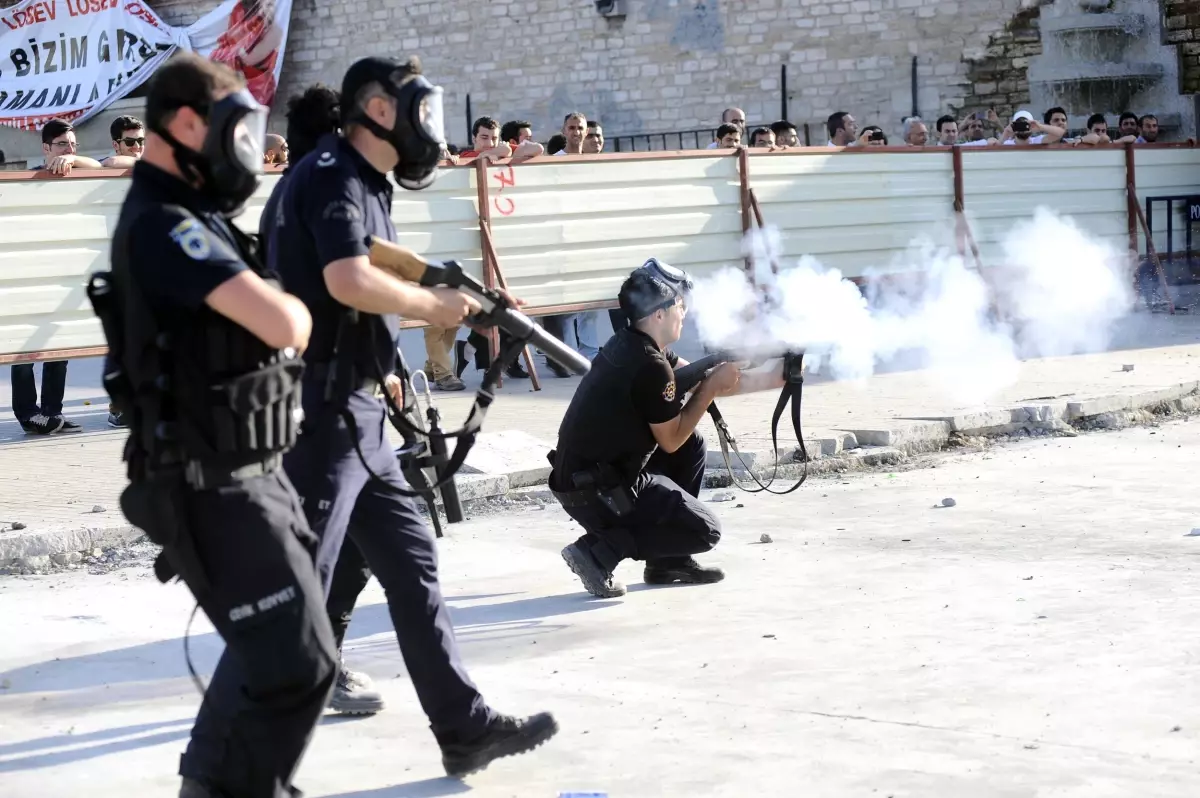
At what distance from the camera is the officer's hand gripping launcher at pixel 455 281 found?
4.27 meters

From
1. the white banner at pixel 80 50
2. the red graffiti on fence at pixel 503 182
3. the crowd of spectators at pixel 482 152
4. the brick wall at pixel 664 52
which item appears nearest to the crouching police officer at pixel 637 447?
the crowd of spectators at pixel 482 152

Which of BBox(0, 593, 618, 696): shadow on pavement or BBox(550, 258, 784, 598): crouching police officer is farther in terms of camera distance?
BBox(550, 258, 784, 598): crouching police officer

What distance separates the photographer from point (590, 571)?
6.28m

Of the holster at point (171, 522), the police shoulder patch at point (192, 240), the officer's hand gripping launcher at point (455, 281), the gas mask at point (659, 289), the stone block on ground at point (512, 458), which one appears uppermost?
the police shoulder patch at point (192, 240)

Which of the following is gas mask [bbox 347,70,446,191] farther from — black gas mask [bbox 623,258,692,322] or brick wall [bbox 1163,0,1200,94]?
brick wall [bbox 1163,0,1200,94]

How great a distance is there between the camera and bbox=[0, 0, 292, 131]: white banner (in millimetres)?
26844

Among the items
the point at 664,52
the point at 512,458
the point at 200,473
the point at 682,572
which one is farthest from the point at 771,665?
the point at 664,52

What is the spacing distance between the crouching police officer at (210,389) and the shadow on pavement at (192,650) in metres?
1.81

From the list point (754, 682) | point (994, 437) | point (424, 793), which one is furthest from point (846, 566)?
point (994, 437)

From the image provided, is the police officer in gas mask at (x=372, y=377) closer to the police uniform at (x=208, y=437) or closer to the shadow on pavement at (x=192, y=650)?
the police uniform at (x=208, y=437)

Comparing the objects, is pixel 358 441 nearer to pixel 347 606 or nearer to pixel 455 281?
pixel 455 281

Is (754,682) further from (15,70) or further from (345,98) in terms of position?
(15,70)

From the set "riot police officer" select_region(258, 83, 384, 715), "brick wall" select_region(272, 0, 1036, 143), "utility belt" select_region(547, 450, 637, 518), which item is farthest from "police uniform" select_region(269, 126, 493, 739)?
"brick wall" select_region(272, 0, 1036, 143)

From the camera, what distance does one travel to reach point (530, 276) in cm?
1286
